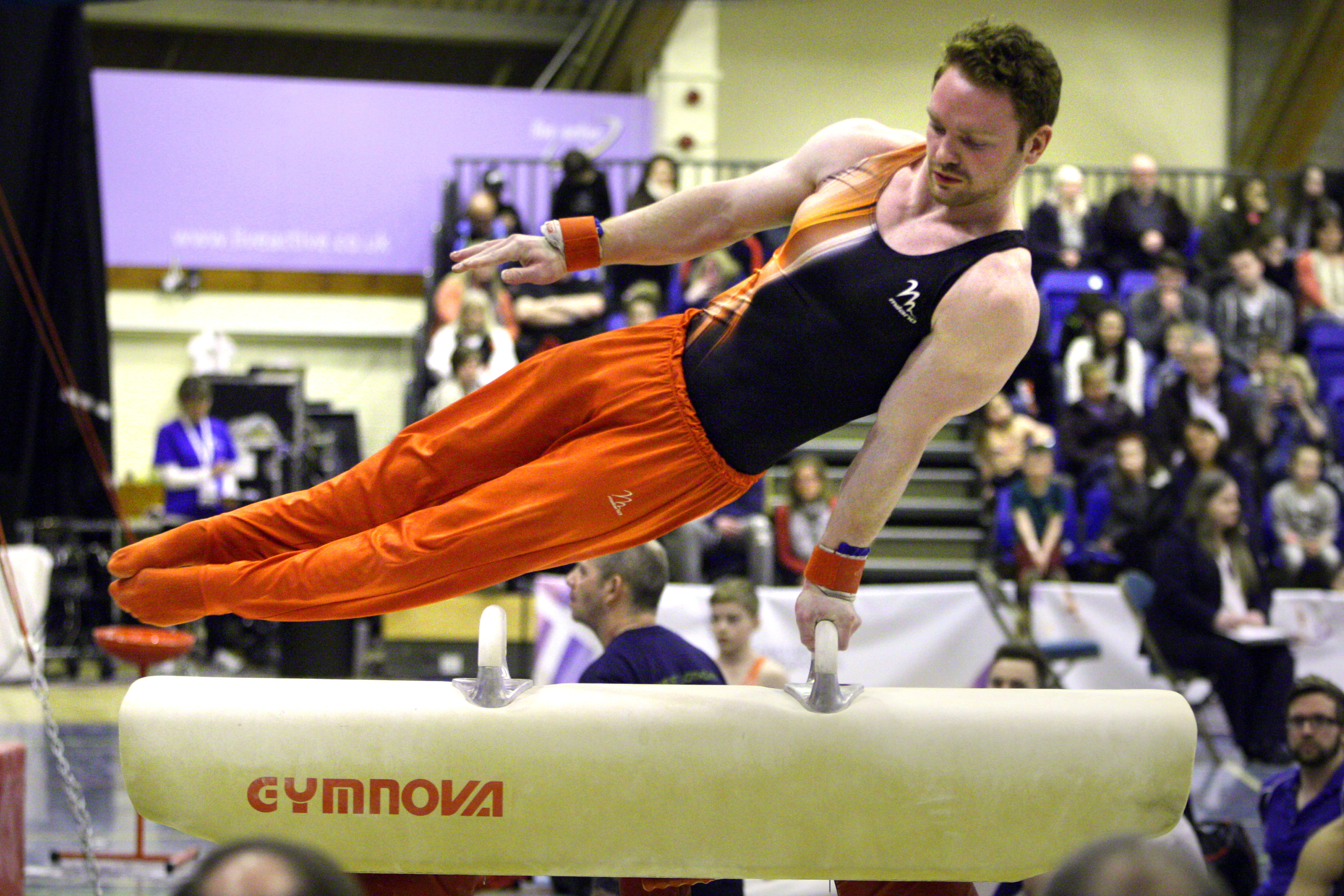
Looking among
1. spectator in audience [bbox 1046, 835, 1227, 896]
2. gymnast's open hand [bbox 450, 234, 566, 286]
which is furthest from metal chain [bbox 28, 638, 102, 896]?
spectator in audience [bbox 1046, 835, 1227, 896]

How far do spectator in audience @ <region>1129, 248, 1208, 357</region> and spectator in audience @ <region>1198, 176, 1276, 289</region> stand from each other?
50 centimetres

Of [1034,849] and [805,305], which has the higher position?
[805,305]

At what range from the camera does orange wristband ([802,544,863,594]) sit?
2307mm

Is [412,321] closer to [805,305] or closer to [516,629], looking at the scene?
[516,629]

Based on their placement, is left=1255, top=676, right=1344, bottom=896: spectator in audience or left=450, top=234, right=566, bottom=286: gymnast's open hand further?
left=1255, top=676, right=1344, bottom=896: spectator in audience

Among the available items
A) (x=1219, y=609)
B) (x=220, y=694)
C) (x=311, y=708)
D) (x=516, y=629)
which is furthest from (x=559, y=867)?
(x=1219, y=609)

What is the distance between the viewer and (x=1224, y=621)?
6.13 meters

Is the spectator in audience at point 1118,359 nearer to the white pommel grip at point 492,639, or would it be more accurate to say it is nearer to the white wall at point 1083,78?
the white wall at point 1083,78

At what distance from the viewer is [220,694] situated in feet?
6.93

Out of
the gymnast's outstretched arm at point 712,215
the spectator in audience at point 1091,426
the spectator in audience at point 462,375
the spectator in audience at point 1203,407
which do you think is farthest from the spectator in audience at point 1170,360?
the gymnast's outstretched arm at point 712,215

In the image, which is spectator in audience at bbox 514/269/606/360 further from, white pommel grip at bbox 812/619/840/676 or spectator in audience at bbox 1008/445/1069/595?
white pommel grip at bbox 812/619/840/676

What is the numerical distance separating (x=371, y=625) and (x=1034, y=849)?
7.12 m

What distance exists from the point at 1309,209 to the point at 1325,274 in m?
0.53

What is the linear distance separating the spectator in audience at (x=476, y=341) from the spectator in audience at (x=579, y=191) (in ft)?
3.24
